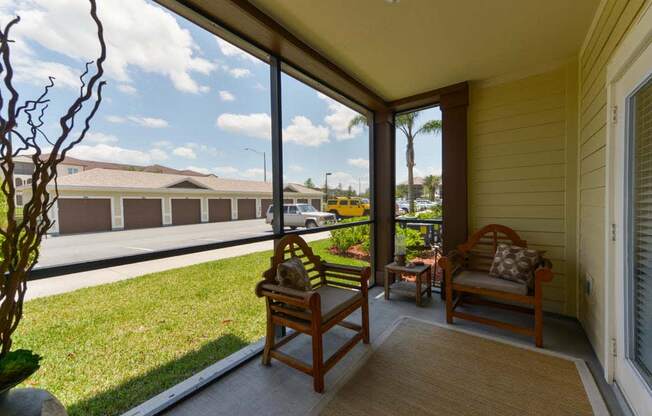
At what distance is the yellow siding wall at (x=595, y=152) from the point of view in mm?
1730

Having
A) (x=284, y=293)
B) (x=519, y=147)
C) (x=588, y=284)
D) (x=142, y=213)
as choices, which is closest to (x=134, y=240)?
(x=142, y=213)

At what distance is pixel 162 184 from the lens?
1847 millimetres

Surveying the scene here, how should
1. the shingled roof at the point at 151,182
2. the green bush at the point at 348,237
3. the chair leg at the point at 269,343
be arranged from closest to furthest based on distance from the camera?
the shingled roof at the point at 151,182 < the chair leg at the point at 269,343 < the green bush at the point at 348,237

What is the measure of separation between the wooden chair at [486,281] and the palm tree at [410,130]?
1244 millimetres

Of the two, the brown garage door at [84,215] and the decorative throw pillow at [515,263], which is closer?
the brown garage door at [84,215]

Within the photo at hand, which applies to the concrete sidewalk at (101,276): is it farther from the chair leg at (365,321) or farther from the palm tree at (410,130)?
the palm tree at (410,130)

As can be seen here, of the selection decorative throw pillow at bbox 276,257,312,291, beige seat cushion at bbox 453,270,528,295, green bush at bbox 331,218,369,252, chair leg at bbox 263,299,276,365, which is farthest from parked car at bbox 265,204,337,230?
green bush at bbox 331,218,369,252

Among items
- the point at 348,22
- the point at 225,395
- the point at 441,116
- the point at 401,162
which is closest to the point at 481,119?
the point at 441,116

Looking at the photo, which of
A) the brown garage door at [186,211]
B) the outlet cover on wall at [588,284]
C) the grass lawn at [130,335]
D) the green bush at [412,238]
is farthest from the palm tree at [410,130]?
the grass lawn at [130,335]

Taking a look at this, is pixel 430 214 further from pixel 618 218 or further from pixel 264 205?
pixel 264 205

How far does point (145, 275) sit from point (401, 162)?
140 inches

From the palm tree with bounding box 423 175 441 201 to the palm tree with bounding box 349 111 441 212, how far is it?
26 cm

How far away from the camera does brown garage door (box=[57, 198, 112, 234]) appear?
1.42m

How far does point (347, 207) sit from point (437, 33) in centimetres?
259
